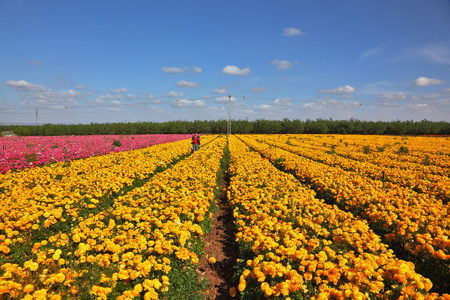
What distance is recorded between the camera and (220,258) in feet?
17.0

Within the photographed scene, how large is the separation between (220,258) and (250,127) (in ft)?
228

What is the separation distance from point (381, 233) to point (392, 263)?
9.37 ft

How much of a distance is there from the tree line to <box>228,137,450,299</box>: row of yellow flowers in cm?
6492

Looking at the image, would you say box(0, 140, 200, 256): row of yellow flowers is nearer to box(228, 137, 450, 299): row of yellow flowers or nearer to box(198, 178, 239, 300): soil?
box(198, 178, 239, 300): soil

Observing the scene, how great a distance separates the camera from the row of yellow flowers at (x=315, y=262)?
8.68 ft

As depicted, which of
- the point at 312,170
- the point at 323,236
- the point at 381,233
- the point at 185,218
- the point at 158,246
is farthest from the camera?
the point at 312,170

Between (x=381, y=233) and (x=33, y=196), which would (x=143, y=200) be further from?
(x=381, y=233)

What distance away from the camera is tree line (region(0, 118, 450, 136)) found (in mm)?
59906

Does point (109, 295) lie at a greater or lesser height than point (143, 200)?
lesser

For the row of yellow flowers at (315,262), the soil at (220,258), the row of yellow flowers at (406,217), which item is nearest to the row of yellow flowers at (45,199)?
the soil at (220,258)

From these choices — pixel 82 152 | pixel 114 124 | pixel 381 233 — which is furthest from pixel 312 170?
pixel 114 124

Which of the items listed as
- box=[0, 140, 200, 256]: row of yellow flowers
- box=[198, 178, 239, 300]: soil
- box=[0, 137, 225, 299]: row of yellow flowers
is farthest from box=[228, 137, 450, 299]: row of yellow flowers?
box=[0, 140, 200, 256]: row of yellow flowers

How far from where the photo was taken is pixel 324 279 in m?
3.03

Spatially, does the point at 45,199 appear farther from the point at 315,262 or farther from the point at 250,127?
the point at 250,127
